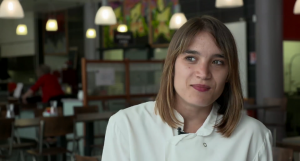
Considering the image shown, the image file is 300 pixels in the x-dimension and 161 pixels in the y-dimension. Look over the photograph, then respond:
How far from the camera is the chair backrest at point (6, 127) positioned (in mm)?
5496

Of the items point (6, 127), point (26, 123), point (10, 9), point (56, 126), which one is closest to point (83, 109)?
point (26, 123)

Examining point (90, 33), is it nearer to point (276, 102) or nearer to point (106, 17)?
point (106, 17)

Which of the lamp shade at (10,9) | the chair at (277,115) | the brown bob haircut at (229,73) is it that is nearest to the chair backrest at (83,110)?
the lamp shade at (10,9)

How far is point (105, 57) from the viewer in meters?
13.0

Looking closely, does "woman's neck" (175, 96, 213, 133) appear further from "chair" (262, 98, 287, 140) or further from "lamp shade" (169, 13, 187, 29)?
"lamp shade" (169, 13, 187, 29)

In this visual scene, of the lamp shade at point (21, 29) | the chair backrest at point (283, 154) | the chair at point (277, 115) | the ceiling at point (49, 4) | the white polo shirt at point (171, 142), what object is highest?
the ceiling at point (49, 4)

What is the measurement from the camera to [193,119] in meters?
1.60

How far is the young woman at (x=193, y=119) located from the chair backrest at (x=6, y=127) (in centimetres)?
419

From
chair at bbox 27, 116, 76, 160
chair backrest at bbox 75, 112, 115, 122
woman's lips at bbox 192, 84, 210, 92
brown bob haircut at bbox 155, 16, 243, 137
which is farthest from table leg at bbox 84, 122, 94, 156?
woman's lips at bbox 192, 84, 210, 92

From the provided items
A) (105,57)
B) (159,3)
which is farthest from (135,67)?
(105,57)

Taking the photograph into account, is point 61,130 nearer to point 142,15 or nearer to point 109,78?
point 109,78

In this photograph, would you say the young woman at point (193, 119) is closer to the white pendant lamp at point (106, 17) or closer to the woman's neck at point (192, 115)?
the woman's neck at point (192, 115)

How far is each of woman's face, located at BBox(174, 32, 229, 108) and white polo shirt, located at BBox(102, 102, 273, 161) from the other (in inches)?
3.9

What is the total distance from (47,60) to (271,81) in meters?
7.56
